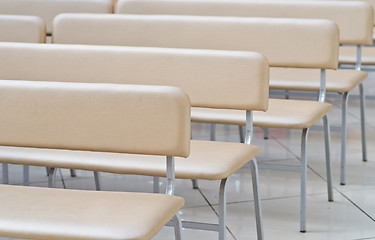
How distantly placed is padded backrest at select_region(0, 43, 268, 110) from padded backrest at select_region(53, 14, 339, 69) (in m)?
0.63

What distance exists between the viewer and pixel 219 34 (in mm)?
3805

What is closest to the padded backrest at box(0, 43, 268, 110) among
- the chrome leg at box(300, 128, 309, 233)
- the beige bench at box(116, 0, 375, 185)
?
the chrome leg at box(300, 128, 309, 233)

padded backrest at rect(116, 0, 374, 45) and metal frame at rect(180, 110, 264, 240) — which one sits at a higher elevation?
padded backrest at rect(116, 0, 374, 45)

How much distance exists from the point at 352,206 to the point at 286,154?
3.06 ft

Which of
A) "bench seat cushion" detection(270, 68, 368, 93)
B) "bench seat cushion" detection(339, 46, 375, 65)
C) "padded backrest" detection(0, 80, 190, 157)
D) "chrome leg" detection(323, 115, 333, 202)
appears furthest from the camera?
"bench seat cushion" detection(339, 46, 375, 65)

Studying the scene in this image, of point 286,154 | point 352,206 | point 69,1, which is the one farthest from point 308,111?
point 69,1

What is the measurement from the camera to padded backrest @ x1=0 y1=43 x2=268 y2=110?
3.04 m

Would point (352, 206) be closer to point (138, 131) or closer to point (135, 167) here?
point (135, 167)

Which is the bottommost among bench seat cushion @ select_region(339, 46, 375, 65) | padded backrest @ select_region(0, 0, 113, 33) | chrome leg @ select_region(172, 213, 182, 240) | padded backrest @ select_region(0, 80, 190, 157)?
chrome leg @ select_region(172, 213, 182, 240)

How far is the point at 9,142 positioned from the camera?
262cm

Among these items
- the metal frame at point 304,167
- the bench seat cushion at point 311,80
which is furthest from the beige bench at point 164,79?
the bench seat cushion at point 311,80

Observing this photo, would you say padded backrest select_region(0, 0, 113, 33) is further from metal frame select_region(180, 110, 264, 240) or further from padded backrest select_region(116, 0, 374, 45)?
metal frame select_region(180, 110, 264, 240)

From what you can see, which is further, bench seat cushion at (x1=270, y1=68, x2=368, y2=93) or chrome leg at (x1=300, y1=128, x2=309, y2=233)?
bench seat cushion at (x1=270, y1=68, x2=368, y2=93)

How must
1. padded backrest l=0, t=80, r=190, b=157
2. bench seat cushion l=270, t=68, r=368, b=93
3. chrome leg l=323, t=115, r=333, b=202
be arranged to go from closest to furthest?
padded backrest l=0, t=80, r=190, b=157 → chrome leg l=323, t=115, r=333, b=202 → bench seat cushion l=270, t=68, r=368, b=93
